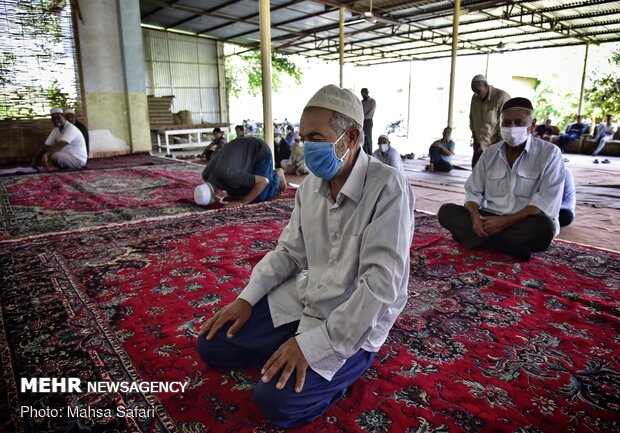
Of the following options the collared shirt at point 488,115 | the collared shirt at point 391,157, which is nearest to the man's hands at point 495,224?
the collared shirt at point 488,115

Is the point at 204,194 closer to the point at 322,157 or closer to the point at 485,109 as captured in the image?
the point at 322,157

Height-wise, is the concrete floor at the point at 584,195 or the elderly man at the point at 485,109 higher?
the elderly man at the point at 485,109

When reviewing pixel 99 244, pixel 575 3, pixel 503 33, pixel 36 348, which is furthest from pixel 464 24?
pixel 36 348

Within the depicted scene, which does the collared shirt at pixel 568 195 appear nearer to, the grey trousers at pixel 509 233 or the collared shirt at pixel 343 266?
the grey trousers at pixel 509 233

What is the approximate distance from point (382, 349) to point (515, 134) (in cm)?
200

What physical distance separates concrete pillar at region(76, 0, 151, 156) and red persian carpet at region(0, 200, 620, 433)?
717 cm

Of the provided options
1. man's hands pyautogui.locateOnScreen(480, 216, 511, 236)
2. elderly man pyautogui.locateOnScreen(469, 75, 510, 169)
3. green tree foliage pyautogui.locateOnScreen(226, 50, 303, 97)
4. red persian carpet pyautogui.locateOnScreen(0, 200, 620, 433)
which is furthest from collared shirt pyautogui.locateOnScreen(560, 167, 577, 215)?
green tree foliage pyautogui.locateOnScreen(226, 50, 303, 97)

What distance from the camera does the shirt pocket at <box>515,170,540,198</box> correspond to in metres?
3.00

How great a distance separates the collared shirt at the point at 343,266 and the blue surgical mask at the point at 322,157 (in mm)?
78

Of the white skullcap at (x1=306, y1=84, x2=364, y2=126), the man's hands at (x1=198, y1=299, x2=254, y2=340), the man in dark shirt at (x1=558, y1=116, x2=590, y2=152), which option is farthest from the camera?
the man in dark shirt at (x1=558, y1=116, x2=590, y2=152)

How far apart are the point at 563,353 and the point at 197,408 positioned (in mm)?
1551

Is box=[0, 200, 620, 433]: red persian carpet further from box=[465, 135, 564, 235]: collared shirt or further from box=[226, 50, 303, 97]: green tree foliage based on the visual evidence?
box=[226, 50, 303, 97]: green tree foliage

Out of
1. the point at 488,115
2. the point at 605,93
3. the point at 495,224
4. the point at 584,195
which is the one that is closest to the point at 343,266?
the point at 495,224

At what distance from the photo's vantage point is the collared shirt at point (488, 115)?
16.7ft
